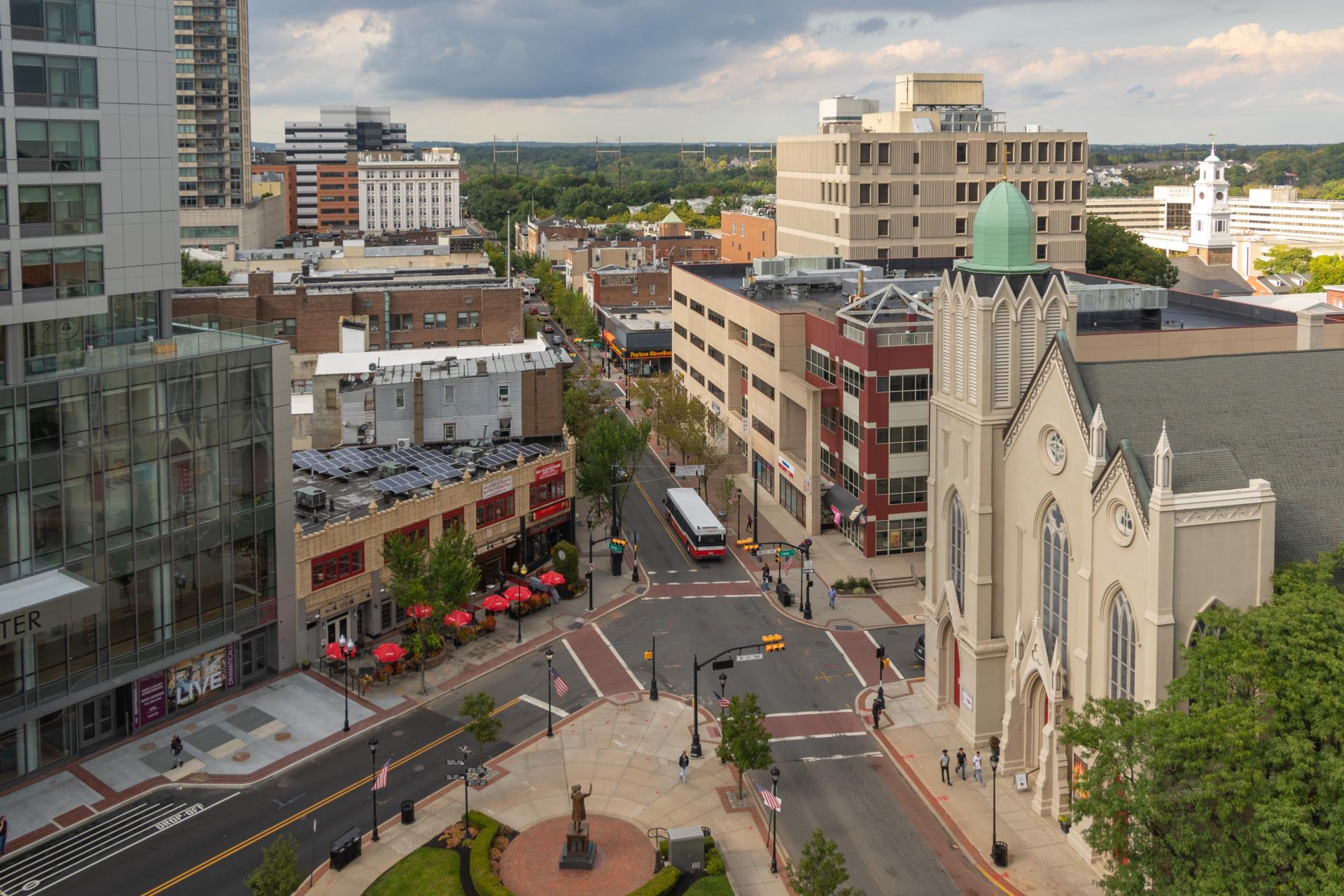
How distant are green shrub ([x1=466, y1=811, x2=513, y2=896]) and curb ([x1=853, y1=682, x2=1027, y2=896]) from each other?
669 inches

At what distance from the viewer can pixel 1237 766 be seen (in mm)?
36000

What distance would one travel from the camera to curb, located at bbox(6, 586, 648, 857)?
1897 inches

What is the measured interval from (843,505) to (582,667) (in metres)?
27.7

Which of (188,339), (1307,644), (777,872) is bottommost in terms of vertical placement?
(777,872)

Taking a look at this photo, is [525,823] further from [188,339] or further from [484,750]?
[188,339]

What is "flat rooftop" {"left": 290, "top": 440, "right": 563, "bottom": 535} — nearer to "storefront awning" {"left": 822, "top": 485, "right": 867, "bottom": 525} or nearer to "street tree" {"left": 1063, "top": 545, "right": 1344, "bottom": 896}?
"storefront awning" {"left": 822, "top": 485, "right": 867, "bottom": 525}

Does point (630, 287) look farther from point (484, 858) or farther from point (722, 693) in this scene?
point (484, 858)

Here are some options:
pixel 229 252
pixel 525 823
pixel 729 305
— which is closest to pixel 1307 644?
pixel 525 823

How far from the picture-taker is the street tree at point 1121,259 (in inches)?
6171

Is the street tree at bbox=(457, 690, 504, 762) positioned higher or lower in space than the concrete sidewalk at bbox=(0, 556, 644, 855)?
higher

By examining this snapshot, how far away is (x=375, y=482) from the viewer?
243 feet

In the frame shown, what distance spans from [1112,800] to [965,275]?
26.0 m

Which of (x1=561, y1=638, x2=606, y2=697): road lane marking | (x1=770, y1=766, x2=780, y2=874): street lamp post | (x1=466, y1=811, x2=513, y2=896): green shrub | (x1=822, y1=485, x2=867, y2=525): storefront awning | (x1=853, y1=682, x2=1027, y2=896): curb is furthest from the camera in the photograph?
(x1=822, y1=485, x2=867, y2=525): storefront awning

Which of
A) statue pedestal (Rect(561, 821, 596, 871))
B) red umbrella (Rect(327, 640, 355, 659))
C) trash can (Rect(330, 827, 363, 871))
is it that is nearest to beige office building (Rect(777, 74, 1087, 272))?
red umbrella (Rect(327, 640, 355, 659))
